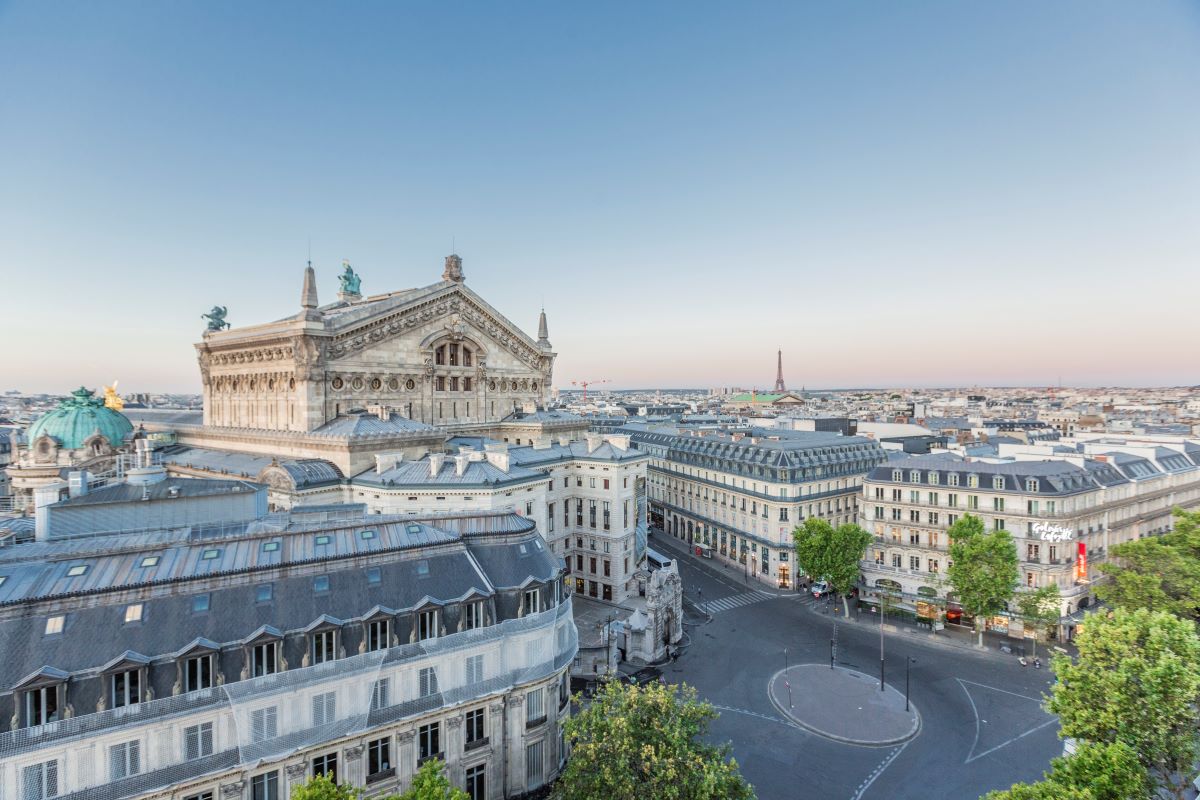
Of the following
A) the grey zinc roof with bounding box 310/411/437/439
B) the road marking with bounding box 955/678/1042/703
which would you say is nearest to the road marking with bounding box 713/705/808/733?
the road marking with bounding box 955/678/1042/703

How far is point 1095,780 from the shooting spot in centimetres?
2217

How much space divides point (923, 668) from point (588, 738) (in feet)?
110

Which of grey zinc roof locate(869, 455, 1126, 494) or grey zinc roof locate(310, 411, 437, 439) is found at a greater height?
grey zinc roof locate(310, 411, 437, 439)

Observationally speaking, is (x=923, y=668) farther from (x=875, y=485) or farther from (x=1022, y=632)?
(x=875, y=485)

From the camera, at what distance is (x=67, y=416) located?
63.8m

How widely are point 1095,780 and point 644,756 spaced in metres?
16.0

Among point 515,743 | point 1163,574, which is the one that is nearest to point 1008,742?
point 1163,574

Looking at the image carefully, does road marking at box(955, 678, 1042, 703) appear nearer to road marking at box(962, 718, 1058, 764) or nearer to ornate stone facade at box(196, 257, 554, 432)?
road marking at box(962, 718, 1058, 764)

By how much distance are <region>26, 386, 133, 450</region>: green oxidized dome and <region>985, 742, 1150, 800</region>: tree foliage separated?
77.8 metres

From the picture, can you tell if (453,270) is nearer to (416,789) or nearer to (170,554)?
(170,554)

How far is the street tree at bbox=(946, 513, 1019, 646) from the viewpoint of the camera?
50.6 meters

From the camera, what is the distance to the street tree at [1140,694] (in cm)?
2539

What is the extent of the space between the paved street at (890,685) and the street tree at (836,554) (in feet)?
13.5

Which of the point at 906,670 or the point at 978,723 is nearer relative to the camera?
the point at 978,723
